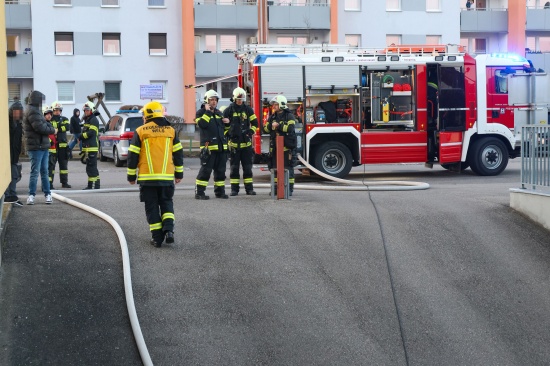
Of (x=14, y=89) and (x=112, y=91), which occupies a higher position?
(x=14, y=89)

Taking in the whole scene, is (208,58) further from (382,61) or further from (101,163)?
(382,61)

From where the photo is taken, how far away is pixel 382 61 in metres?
20.6

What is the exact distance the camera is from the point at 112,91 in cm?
4841

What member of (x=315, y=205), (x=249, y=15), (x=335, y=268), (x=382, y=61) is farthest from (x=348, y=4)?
(x=335, y=268)

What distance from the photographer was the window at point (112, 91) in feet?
158

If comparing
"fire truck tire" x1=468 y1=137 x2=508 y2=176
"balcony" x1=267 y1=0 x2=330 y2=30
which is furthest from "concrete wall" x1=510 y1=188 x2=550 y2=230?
"balcony" x1=267 y1=0 x2=330 y2=30

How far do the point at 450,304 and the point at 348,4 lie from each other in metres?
43.3

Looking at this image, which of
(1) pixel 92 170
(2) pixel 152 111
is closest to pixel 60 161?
(1) pixel 92 170

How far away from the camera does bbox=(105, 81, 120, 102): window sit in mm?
48225

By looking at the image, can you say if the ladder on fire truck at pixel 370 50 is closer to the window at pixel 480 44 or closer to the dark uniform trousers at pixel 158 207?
the dark uniform trousers at pixel 158 207

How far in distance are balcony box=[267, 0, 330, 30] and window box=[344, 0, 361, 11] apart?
1639 millimetres

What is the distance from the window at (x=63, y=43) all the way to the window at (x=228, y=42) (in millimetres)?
7899

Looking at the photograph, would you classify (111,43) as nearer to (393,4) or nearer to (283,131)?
(393,4)

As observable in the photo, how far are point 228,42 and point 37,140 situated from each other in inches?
1429
